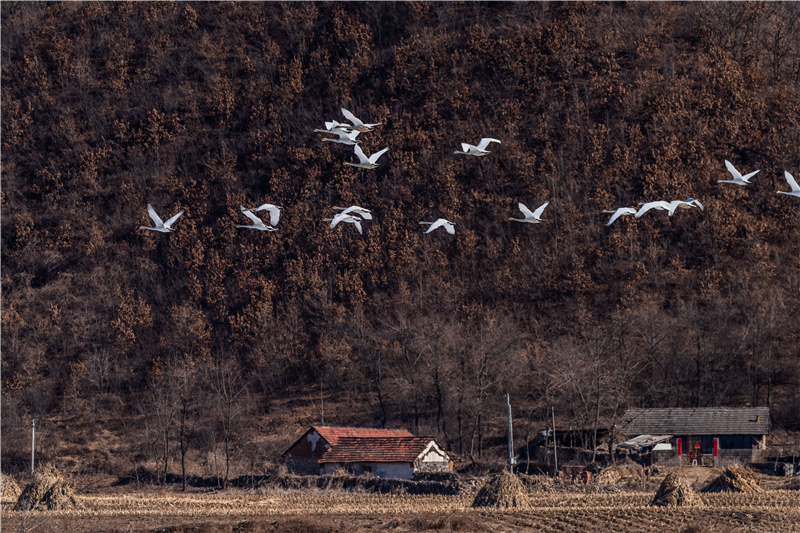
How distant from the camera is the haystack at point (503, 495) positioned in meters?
38.3

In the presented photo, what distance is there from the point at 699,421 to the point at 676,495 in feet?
79.1

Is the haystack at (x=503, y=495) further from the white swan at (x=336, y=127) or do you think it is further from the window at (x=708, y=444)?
the window at (x=708, y=444)

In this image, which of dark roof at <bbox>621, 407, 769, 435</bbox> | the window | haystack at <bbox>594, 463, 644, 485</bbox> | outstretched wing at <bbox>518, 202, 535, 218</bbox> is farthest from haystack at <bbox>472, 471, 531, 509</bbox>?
the window

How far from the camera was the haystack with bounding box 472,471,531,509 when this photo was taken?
126 feet

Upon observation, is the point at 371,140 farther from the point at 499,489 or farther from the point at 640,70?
the point at 499,489

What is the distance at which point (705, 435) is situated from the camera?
60.5 meters

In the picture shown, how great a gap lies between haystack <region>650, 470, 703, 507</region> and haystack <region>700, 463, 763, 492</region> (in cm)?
481

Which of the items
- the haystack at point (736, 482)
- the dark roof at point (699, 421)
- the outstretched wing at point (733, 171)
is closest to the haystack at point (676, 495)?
the haystack at point (736, 482)

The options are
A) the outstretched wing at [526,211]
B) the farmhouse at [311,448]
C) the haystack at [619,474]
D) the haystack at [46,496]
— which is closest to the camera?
the outstretched wing at [526,211]

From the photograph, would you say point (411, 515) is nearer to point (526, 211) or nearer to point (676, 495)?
point (676, 495)

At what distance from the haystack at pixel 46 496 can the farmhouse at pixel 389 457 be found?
15.8m

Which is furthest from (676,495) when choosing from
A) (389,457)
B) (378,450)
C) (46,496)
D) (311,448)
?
(311,448)

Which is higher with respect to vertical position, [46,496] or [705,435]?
[705,435]

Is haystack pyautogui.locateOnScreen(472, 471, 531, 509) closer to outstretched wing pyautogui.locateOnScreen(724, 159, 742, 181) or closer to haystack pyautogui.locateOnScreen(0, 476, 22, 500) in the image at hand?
outstretched wing pyautogui.locateOnScreen(724, 159, 742, 181)
